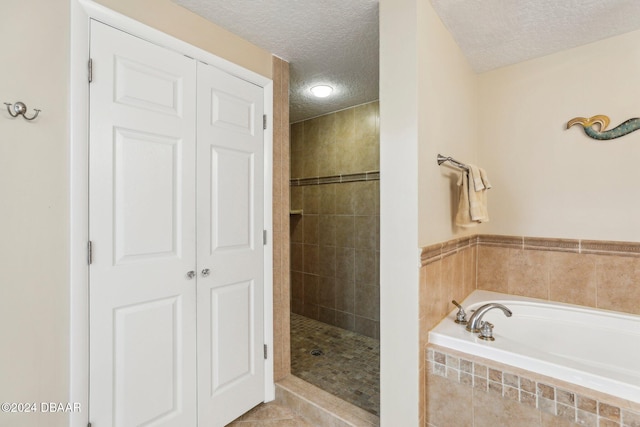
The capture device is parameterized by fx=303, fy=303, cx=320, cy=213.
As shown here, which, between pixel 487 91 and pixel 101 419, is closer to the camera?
pixel 101 419

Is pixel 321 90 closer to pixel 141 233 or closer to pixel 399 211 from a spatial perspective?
pixel 399 211

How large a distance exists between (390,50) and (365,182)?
1.62 meters

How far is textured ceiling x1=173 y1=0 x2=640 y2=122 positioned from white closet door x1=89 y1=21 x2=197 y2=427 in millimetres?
445

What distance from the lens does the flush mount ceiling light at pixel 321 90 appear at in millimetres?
2585

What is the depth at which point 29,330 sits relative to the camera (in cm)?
111

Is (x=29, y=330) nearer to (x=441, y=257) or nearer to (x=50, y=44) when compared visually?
(x=50, y=44)

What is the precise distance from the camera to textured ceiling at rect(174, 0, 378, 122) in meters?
1.56

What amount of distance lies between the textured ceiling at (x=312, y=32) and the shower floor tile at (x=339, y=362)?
2266 mm

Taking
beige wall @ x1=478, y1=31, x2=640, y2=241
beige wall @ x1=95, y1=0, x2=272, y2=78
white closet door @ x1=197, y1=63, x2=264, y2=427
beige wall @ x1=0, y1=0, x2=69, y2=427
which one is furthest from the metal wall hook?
beige wall @ x1=478, y1=31, x2=640, y2=241

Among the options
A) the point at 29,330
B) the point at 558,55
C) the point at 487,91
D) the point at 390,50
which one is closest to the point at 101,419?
the point at 29,330

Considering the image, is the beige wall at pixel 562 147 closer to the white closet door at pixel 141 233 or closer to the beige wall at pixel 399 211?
the beige wall at pixel 399 211

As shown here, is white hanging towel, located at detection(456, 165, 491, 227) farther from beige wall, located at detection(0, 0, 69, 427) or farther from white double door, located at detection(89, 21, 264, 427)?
beige wall, located at detection(0, 0, 69, 427)

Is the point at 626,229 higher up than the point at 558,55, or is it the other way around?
the point at 558,55

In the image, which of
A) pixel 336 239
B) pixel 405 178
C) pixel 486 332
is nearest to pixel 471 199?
pixel 405 178
